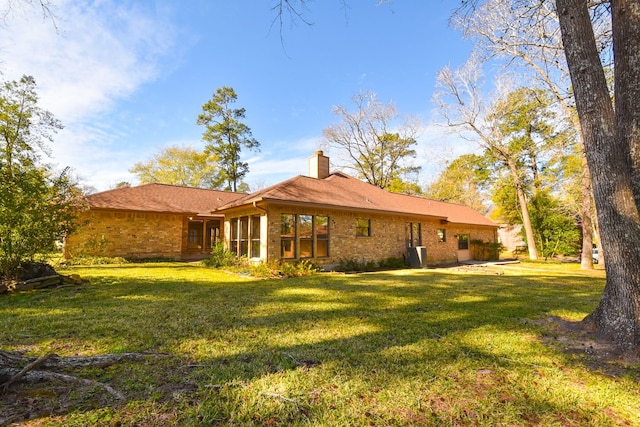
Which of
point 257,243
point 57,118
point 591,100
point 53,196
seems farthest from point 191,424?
point 57,118

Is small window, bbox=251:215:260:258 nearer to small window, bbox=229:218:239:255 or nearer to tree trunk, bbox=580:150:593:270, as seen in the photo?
small window, bbox=229:218:239:255

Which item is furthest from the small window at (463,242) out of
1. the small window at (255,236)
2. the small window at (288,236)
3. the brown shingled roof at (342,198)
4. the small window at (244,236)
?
the small window at (244,236)

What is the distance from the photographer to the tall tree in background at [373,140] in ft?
87.2

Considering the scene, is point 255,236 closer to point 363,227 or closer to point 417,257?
point 363,227

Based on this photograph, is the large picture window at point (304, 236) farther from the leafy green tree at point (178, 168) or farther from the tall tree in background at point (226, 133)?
the leafy green tree at point (178, 168)

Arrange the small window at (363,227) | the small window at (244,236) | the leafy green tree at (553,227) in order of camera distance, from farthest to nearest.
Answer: the leafy green tree at (553,227)
the small window at (363,227)
the small window at (244,236)

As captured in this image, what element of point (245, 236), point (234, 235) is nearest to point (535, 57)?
point (245, 236)

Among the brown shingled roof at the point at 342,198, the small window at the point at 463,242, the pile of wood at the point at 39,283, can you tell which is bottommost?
the pile of wood at the point at 39,283

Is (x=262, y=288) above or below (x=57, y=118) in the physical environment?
below

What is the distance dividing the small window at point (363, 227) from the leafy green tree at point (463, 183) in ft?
60.6

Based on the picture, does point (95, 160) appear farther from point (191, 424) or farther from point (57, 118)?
point (191, 424)

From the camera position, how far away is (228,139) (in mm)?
27906

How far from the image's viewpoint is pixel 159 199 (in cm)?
1686

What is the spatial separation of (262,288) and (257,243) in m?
4.61
